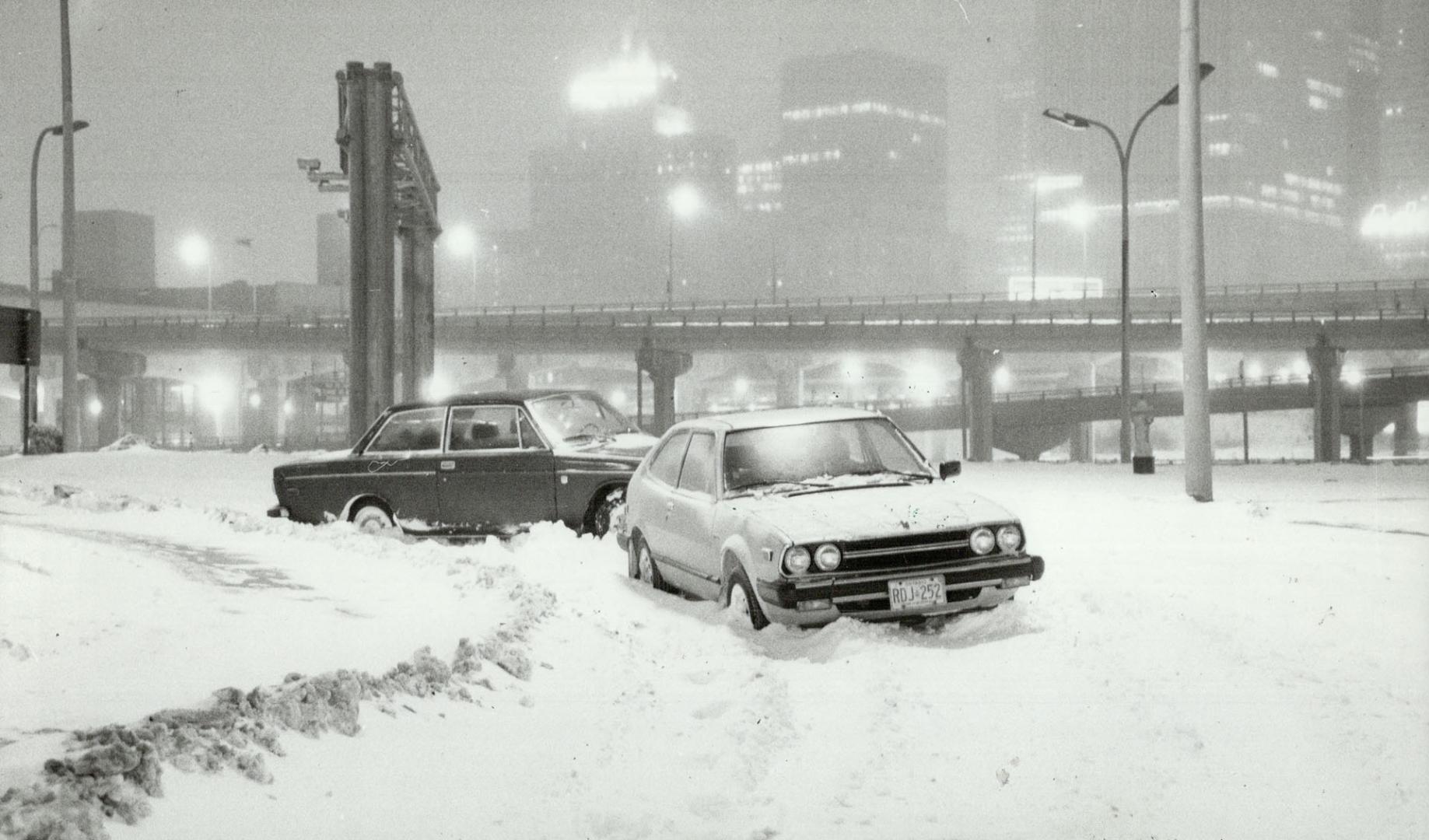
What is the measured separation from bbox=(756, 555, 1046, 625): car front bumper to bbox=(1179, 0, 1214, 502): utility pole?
370 inches

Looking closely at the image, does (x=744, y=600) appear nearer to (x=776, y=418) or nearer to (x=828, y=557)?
(x=828, y=557)

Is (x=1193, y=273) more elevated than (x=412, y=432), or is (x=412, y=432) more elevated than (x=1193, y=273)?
(x=1193, y=273)

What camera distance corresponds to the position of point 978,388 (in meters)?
61.8

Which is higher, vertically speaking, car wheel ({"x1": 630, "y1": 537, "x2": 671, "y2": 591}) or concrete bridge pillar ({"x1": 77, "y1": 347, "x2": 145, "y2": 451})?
concrete bridge pillar ({"x1": 77, "y1": 347, "x2": 145, "y2": 451})

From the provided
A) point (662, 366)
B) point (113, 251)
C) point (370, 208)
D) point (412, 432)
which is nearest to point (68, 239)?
point (370, 208)

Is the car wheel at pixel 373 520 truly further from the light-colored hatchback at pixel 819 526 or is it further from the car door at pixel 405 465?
the light-colored hatchback at pixel 819 526

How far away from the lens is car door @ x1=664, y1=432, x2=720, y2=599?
8648 mm

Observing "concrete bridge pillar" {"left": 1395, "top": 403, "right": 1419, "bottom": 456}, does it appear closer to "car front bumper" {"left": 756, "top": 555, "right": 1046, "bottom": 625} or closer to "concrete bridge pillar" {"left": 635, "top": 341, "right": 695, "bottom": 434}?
"concrete bridge pillar" {"left": 635, "top": 341, "right": 695, "bottom": 434}

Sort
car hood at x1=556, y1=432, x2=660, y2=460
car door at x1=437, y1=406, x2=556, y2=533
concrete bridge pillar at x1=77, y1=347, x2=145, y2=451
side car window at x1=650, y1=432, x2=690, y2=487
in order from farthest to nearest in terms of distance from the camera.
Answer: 1. concrete bridge pillar at x1=77, y1=347, x2=145, y2=451
2. car door at x1=437, y1=406, x2=556, y2=533
3. car hood at x1=556, y1=432, x2=660, y2=460
4. side car window at x1=650, y1=432, x2=690, y2=487

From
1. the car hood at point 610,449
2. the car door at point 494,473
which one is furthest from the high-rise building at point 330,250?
the car hood at point 610,449

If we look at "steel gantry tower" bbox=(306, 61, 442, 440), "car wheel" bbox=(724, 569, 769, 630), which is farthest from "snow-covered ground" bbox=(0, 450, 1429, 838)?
"steel gantry tower" bbox=(306, 61, 442, 440)

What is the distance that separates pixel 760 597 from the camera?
25.4 ft

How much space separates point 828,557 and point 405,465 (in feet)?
21.7

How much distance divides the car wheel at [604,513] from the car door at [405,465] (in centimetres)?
167
